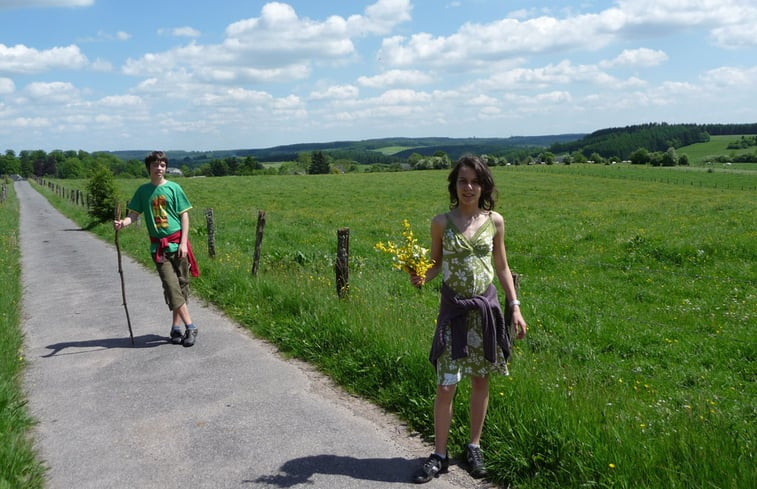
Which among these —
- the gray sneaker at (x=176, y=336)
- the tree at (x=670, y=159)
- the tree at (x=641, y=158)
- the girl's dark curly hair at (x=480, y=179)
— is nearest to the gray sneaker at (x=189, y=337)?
the gray sneaker at (x=176, y=336)

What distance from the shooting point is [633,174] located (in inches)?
2800

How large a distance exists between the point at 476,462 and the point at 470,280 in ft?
4.00

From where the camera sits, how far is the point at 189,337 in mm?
6891

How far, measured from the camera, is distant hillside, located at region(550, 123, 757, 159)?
152 metres

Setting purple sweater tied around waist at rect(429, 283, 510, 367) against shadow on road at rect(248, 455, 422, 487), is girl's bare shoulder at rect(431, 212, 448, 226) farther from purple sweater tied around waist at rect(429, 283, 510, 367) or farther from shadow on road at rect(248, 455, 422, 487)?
shadow on road at rect(248, 455, 422, 487)

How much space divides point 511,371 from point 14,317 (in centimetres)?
715

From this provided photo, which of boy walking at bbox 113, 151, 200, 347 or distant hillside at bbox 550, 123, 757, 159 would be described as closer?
boy walking at bbox 113, 151, 200, 347

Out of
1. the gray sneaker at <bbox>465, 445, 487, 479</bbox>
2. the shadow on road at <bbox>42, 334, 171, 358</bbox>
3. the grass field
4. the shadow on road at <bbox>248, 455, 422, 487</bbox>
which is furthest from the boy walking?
the grass field

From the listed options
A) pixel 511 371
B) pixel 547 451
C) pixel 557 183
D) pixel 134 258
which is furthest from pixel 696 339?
pixel 557 183

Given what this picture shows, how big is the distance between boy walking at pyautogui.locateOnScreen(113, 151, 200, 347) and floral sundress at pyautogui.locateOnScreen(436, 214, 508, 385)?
3.98 metres

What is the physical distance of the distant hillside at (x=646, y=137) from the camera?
152m

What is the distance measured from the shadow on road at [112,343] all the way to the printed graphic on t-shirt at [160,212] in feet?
4.76

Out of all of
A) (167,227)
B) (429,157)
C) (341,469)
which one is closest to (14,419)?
(341,469)

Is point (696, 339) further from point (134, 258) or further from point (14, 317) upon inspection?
point (134, 258)
